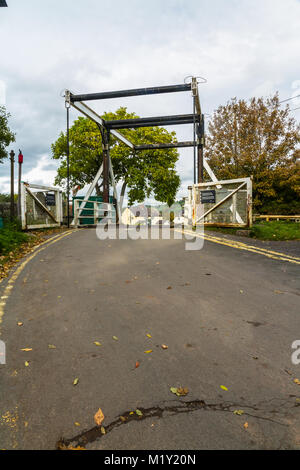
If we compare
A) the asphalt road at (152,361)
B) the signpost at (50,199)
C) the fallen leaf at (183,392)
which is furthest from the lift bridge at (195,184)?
the fallen leaf at (183,392)

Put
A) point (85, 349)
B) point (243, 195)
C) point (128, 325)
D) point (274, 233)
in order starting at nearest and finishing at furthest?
point (85, 349)
point (128, 325)
point (274, 233)
point (243, 195)

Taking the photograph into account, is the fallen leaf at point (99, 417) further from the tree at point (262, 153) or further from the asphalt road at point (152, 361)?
the tree at point (262, 153)

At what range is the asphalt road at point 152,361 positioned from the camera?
1.82 metres

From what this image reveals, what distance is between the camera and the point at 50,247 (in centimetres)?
844

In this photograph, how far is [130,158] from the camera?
30.9 meters

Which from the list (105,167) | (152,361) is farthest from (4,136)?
(152,361)

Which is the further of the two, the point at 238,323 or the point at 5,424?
the point at 238,323

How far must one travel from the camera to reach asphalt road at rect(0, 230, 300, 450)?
5.98 feet

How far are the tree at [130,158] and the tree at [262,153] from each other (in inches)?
292

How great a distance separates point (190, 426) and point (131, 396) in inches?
19.7

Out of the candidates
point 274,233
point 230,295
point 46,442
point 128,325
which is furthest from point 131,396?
point 274,233

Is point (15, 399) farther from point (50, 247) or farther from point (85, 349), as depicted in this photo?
point (50, 247)
